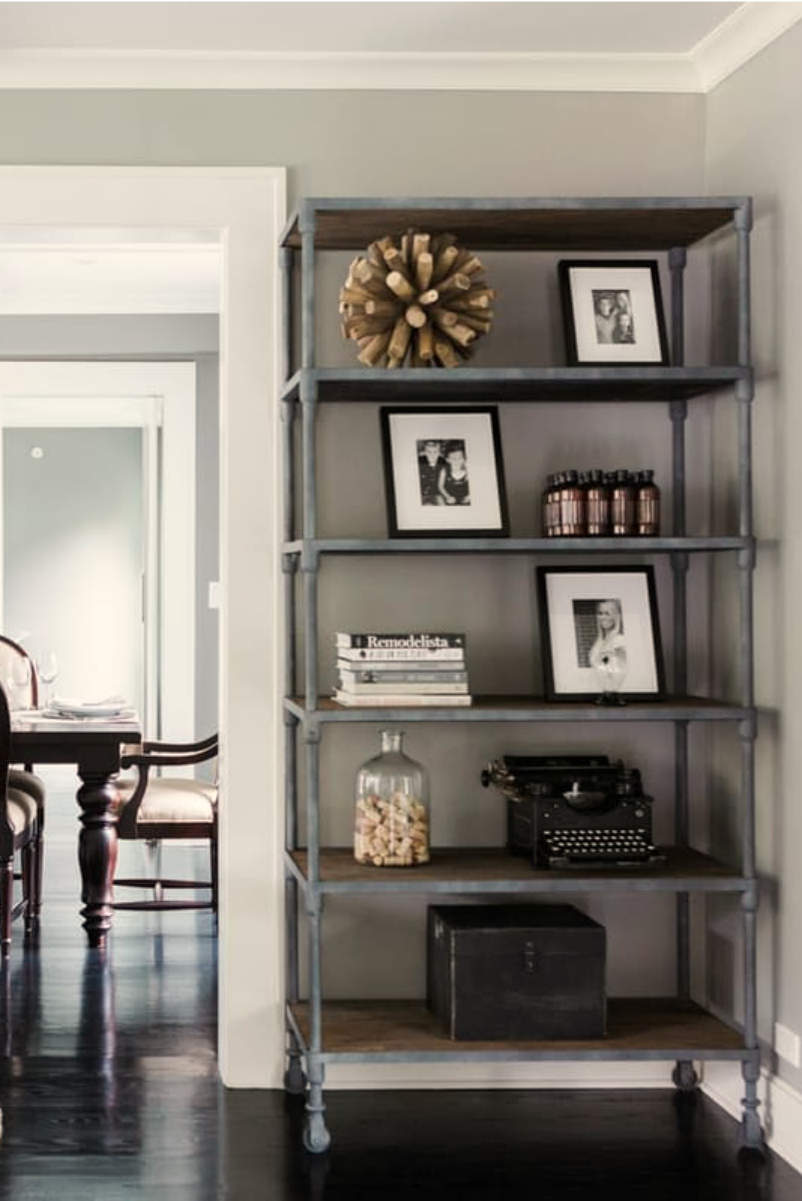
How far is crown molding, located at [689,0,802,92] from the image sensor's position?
3.57 metres

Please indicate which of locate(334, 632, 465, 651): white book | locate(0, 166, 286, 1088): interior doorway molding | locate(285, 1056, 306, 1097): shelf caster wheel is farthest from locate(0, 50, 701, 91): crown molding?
locate(285, 1056, 306, 1097): shelf caster wheel

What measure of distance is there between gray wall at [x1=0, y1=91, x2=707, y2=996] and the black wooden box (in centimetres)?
40

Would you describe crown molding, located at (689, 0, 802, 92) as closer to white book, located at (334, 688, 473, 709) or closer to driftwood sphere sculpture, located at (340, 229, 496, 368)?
driftwood sphere sculpture, located at (340, 229, 496, 368)

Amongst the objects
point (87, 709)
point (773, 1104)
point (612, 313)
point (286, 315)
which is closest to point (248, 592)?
point (286, 315)

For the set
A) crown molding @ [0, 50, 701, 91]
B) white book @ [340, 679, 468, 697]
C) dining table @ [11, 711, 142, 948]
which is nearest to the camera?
white book @ [340, 679, 468, 697]

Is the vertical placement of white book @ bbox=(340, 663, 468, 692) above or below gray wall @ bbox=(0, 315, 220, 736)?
below

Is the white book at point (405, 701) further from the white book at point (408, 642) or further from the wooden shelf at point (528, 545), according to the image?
the wooden shelf at point (528, 545)

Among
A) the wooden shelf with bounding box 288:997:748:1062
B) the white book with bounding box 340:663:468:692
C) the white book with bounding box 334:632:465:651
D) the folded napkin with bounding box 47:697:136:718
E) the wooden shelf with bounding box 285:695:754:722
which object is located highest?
the white book with bounding box 334:632:465:651

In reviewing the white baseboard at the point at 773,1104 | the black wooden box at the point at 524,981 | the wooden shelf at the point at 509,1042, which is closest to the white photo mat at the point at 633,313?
the black wooden box at the point at 524,981

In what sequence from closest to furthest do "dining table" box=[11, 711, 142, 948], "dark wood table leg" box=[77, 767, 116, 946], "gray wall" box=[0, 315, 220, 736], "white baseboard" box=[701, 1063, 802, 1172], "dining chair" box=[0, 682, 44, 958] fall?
"white baseboard" box=[701, 1063, 802, 1172], "dining chair" box=[0, 682, 44, 958], "dining table" box=[11, 711, 142, 948], "dark wood table leg" box=[77, 767, 116, 946], "gray wall" box=[0, 315, 220, 736]

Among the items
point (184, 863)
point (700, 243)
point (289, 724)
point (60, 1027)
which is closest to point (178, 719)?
point (184, 863)

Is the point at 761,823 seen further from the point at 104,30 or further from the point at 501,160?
the point at 104,30

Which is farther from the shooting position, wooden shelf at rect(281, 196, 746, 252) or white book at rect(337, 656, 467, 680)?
white book at rect(337, 656, 467, 680)

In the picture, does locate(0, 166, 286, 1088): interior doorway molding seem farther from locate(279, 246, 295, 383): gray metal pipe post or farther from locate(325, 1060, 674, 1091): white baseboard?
locate(325, 1060, 674, 1091): white baseboard
